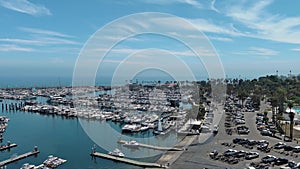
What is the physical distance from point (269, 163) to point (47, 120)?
13596 mm

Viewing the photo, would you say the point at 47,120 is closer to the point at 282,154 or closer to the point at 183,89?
the point at 183,89

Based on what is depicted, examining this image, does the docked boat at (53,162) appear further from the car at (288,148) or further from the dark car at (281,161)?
the car at (288,148)

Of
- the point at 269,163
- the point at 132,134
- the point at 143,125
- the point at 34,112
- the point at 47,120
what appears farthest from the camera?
the point at 34,112

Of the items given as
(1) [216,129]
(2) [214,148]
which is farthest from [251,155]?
(1) [216,129]

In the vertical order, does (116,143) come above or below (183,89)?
below

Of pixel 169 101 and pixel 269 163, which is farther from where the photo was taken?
pixel 169 101

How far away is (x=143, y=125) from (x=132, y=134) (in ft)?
4.02

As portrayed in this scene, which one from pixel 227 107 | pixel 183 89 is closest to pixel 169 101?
pixel 183 89

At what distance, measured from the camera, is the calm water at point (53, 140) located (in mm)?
8800

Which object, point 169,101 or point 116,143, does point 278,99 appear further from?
point 116,143

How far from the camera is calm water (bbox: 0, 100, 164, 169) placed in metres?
8.80

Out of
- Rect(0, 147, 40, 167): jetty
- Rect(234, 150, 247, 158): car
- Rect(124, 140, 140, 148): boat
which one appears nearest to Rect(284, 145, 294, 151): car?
Rect(234, 150, 247, 158): car

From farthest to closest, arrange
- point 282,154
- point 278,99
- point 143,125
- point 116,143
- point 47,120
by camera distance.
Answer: point 47,120
point 278,99
point 143,125
point 116,143
point 282,154

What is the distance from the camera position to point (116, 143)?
35.3 ft
